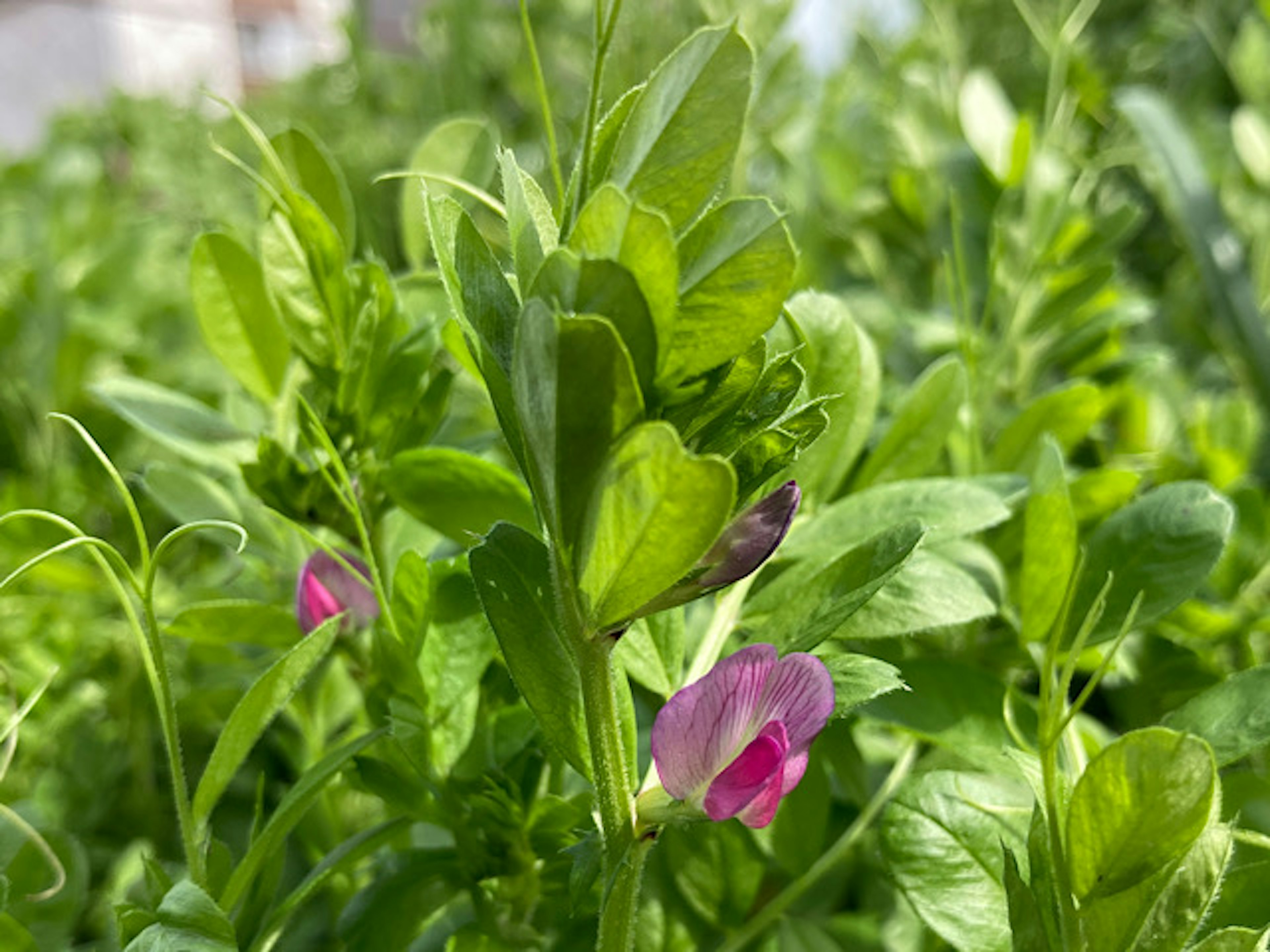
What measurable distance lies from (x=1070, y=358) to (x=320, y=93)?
164 centimetres

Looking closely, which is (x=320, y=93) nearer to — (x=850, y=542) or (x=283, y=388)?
(x=283, y=388)

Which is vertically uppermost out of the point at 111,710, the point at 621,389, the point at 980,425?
the point at 621,389

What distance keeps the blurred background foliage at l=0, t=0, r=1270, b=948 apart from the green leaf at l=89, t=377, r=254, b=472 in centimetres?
2

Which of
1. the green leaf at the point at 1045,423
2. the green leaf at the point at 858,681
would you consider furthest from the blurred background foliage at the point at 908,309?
the green leaf at the point at 858,681

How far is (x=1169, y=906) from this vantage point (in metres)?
0.26

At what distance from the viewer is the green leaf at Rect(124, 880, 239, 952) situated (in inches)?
10.2

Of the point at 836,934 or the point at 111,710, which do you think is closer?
the point at 836,934

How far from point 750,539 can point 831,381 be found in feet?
0.43

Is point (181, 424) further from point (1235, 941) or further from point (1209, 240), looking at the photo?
point (1209, 240)

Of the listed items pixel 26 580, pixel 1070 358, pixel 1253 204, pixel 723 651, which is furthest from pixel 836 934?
pixel 1253 204

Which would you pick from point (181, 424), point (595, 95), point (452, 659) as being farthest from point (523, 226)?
point (181, 424)

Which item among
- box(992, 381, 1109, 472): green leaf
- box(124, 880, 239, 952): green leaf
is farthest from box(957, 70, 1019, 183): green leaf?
box(124, 880, 239, 952): green leaf

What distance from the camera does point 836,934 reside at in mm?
404

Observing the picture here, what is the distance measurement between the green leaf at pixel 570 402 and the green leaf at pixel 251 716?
83 mm
